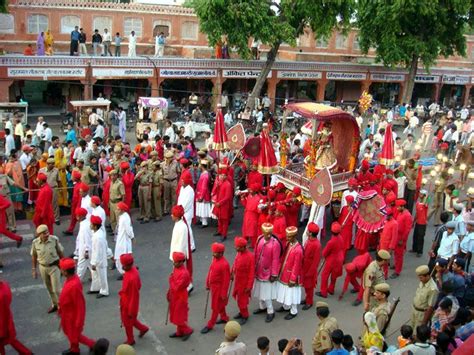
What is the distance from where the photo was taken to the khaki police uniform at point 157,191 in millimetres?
12102

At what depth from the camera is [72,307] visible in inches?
271

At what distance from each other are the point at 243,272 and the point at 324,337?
1874 mm

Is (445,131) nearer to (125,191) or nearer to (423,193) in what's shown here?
(423,193)

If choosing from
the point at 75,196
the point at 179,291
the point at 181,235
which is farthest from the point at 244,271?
the point at 75,196

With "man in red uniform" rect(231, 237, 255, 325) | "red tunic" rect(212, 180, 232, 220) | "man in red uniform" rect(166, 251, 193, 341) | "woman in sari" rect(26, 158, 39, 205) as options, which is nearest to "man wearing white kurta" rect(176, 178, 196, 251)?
"red tunic" rect(212, 180, 232, 220)

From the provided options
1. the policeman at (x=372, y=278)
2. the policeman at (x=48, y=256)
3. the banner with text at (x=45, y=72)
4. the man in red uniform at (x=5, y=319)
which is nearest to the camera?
the man in red uniform at (x=5, y=319)

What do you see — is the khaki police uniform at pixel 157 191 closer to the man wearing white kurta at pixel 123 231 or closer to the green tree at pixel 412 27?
the man wearing white kurta at pixel 123 231

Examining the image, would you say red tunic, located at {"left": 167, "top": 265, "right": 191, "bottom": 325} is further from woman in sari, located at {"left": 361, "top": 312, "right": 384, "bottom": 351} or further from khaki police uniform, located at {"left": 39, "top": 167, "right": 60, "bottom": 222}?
khaki police uniform, located at {"left": 39, "top": 167, "right": 60, "bottom": 222}

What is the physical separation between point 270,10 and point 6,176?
50.1ft

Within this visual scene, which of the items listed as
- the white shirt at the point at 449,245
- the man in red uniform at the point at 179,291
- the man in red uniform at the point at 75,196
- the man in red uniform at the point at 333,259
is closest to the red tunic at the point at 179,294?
the man in red uniform at the point at 179,291

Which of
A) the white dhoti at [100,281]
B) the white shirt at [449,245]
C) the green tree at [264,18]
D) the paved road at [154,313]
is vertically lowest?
the paved road at [154,313]

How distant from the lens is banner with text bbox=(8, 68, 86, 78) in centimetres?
2075

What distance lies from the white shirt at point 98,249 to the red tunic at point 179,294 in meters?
1.61

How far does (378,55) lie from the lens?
2753 cm
